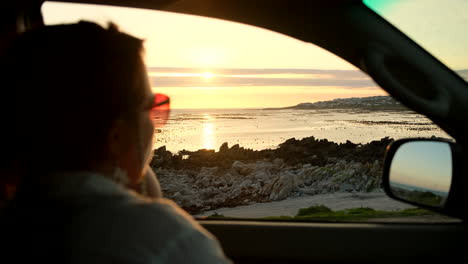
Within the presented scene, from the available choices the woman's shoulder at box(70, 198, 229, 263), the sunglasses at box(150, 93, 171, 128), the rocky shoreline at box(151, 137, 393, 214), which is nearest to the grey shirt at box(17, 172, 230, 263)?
the woman's shoulder at box(70, 198, 229, 263)

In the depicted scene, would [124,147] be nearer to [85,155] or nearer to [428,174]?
[85,155]

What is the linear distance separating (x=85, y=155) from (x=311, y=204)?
2349mm

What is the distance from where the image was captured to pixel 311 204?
3.48 metres

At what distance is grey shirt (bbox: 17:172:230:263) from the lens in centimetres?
113

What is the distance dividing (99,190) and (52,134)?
0.66 ft

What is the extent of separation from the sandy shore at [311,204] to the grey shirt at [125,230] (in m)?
2.12

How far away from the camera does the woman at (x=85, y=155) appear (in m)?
1.15

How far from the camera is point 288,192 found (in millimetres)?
3850

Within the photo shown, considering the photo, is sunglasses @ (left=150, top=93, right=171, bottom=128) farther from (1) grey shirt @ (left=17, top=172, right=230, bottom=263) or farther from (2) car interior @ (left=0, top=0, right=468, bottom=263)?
(2) car interior @ (left=0, top=0, right=468, bottom=263)

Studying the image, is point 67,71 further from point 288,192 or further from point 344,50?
point 288,192

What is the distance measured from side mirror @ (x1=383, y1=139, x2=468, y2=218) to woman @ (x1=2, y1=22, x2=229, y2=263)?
1.25m

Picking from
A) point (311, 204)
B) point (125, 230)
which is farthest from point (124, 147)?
point (311, 204)

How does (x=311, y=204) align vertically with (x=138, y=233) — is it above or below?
below

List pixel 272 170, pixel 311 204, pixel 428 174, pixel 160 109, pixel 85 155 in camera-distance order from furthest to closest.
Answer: pixel 272 170
pixel 311 204
pixel 428 174
pixel 160 109
pixel 85 155
